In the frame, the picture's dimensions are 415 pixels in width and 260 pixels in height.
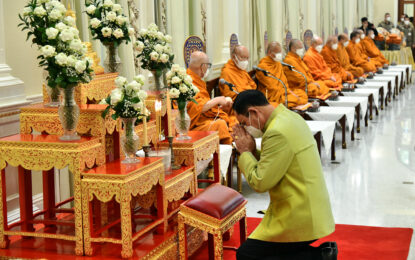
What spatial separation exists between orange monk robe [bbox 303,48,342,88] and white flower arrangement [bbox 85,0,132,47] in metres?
7.41

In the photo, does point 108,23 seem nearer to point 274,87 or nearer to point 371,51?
point 274,87

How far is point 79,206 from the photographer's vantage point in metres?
3.50

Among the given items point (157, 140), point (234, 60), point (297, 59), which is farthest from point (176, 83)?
point (297, 59)

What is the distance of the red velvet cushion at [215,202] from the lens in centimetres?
390

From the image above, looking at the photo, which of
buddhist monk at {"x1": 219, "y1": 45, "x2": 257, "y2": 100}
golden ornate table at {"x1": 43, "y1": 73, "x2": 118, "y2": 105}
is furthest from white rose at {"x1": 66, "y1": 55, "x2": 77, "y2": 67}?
buddhist monk at {"x1": 219, "y1": 45, "x2": 257, "y2": 100}

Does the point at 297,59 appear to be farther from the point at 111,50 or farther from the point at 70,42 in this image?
the point at 70,42

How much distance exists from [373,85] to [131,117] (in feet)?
28.4

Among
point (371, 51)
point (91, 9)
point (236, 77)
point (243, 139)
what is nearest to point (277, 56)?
point (236, 77)

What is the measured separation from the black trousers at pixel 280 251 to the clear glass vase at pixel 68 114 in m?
1.18

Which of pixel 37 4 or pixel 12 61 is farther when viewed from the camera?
pixel 12 61

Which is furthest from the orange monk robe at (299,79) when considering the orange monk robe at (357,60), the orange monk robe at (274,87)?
the orange monk robe at (357,60)

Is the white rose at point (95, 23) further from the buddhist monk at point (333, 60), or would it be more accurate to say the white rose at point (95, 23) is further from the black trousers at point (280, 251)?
the buddhist monk at point (333, 60)

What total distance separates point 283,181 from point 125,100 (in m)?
1.06

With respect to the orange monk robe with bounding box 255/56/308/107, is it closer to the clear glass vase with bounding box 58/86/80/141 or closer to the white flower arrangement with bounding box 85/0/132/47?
the white flower arrangement with bounding box 85/0/132/47
